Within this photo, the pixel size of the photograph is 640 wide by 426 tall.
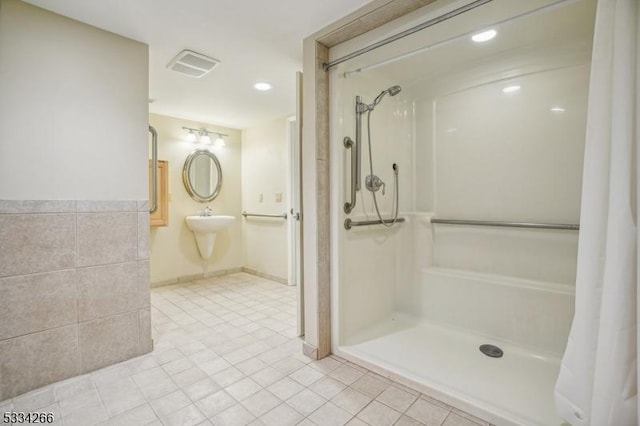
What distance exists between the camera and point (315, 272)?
1982mm

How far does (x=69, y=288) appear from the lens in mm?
1750

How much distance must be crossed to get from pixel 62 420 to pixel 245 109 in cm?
298

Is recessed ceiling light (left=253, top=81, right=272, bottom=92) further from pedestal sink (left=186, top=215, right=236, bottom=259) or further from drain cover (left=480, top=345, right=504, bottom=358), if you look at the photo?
drain cover (left=480, top=345, right=504, bottom=358)

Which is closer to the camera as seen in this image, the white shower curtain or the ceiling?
the white shower curtain

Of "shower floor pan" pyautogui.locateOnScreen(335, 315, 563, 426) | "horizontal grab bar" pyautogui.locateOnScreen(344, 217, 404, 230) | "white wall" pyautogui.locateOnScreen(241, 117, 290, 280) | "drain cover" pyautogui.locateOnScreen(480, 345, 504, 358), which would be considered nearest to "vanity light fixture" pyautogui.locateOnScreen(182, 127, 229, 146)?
"white wall" pyautogui.locateOnScreen(241, 117, 290, 280)

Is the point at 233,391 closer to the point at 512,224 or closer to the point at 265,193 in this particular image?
the point at 512,224

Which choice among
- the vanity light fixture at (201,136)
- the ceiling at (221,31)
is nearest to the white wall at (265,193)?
the vanity light fixture at (201,136)

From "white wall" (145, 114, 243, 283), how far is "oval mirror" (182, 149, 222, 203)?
0.23ft

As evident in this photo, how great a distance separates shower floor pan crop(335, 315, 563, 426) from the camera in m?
1.42

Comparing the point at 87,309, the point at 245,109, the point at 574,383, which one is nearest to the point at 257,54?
the point at 245,109

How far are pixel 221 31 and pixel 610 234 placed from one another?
2.19m

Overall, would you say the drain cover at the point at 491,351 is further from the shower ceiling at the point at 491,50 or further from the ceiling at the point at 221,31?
the ceiling at the point at 221,31

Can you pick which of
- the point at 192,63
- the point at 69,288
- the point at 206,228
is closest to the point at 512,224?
the point at 192,63

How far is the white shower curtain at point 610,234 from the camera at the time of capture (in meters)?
0.99
